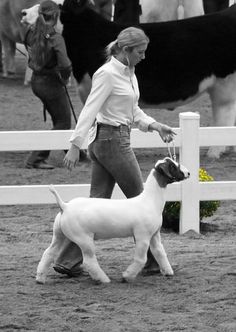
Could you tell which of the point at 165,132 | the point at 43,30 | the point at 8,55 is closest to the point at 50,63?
the point at 43,30

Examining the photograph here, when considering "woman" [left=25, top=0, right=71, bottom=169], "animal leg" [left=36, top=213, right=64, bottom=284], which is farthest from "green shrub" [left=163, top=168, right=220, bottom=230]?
"woman" [left=25, top=0, right=71, bottom=169]

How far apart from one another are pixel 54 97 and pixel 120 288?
601 centimetres

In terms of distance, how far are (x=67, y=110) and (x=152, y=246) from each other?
593 centimetres

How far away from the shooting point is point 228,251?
34.3ft

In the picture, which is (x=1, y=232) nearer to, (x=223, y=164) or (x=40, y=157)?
(x=40, y=157)

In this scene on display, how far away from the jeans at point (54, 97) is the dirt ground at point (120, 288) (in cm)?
223

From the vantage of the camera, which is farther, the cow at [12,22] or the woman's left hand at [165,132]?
the cow at [12,22]

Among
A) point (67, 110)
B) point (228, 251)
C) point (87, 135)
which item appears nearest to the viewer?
point (87, 135)

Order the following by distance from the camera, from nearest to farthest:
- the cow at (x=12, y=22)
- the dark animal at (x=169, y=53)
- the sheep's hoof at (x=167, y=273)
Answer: the sheep's hoof at (x=167, y=273)
the dark animal at (x=169, y=53)
the cow at (x=12, y=22)

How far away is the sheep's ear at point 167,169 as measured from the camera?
912cm

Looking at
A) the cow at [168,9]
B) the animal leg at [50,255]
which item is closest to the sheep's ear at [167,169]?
the animal leg at [50,255]

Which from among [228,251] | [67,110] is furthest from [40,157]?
[228,251]

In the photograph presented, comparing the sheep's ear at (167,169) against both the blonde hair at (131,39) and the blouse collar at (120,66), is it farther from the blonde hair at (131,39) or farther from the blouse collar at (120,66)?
the blonde hair at (131,39)

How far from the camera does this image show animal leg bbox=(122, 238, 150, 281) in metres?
8.98
